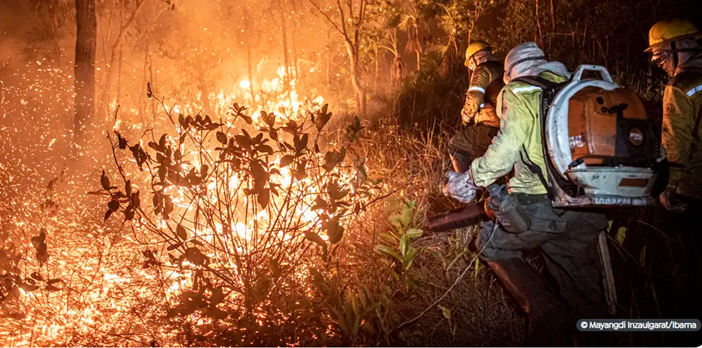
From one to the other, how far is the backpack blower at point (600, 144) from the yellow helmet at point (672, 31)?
1.24m

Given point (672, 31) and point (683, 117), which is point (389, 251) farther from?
point (672, 31)

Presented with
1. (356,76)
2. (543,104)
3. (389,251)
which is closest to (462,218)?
(389,251)

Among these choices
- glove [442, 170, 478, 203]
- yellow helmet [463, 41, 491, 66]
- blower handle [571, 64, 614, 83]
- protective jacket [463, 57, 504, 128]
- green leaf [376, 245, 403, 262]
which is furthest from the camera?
yellow helmet [463, 41, 491, 66]

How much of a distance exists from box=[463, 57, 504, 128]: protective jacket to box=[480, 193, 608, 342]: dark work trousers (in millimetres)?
1932

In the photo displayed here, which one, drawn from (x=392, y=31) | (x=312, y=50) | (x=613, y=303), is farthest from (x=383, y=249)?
(x=312, y=50)

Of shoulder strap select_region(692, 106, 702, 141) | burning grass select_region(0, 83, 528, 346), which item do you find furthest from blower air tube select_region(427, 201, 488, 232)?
shoulder strap select_region(692, 106, 702, 141)

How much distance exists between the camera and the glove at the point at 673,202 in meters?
4.06

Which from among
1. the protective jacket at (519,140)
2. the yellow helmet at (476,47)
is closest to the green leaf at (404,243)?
the protective jacket at (519,140)

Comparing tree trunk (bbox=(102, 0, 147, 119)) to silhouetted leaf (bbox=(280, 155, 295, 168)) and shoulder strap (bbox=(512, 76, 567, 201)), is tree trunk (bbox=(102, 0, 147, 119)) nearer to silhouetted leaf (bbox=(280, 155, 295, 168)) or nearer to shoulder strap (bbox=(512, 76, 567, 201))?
silhouetted leaf (bbox=(280, 155, 295, 168))

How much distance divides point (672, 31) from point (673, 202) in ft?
3.93

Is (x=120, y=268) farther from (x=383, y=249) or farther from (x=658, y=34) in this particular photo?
(x=658, y=34)

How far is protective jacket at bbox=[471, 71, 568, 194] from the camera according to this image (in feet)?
11.1

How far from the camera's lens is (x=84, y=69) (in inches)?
383

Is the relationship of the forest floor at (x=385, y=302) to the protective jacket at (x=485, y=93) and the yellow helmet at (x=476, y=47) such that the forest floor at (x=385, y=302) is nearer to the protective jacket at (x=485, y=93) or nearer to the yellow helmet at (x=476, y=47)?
the protective jacket at (x=485, y=93)
